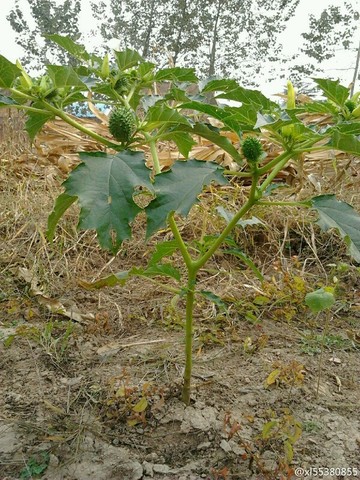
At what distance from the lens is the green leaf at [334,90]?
770 mm

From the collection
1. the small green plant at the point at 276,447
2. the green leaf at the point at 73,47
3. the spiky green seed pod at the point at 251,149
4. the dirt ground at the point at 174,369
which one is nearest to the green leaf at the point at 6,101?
the green leaf at the point at 73,47

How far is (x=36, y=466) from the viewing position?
910mm

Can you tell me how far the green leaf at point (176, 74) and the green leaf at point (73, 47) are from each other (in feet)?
0.42

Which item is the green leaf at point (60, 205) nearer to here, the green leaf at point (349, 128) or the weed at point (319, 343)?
the green leaf at point (349, 128)

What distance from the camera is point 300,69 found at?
44.0ft

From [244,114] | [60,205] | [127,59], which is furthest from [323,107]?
[60,205]

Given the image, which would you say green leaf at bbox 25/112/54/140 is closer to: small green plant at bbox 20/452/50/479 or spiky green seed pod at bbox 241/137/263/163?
spiky green seed pod at bbox 241/137/263/163

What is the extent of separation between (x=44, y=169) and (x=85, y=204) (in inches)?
85.6

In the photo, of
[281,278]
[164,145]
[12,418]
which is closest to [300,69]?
[164,145]

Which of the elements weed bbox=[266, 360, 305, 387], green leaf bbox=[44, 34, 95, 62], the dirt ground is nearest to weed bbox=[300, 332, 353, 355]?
the dirt ground

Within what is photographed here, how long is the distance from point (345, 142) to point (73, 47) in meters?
0.54

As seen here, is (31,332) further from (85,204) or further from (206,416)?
(85,204)

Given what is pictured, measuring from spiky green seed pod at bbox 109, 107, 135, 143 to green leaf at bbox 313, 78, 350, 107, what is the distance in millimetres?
311

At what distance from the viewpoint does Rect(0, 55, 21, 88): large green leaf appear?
0.77m
